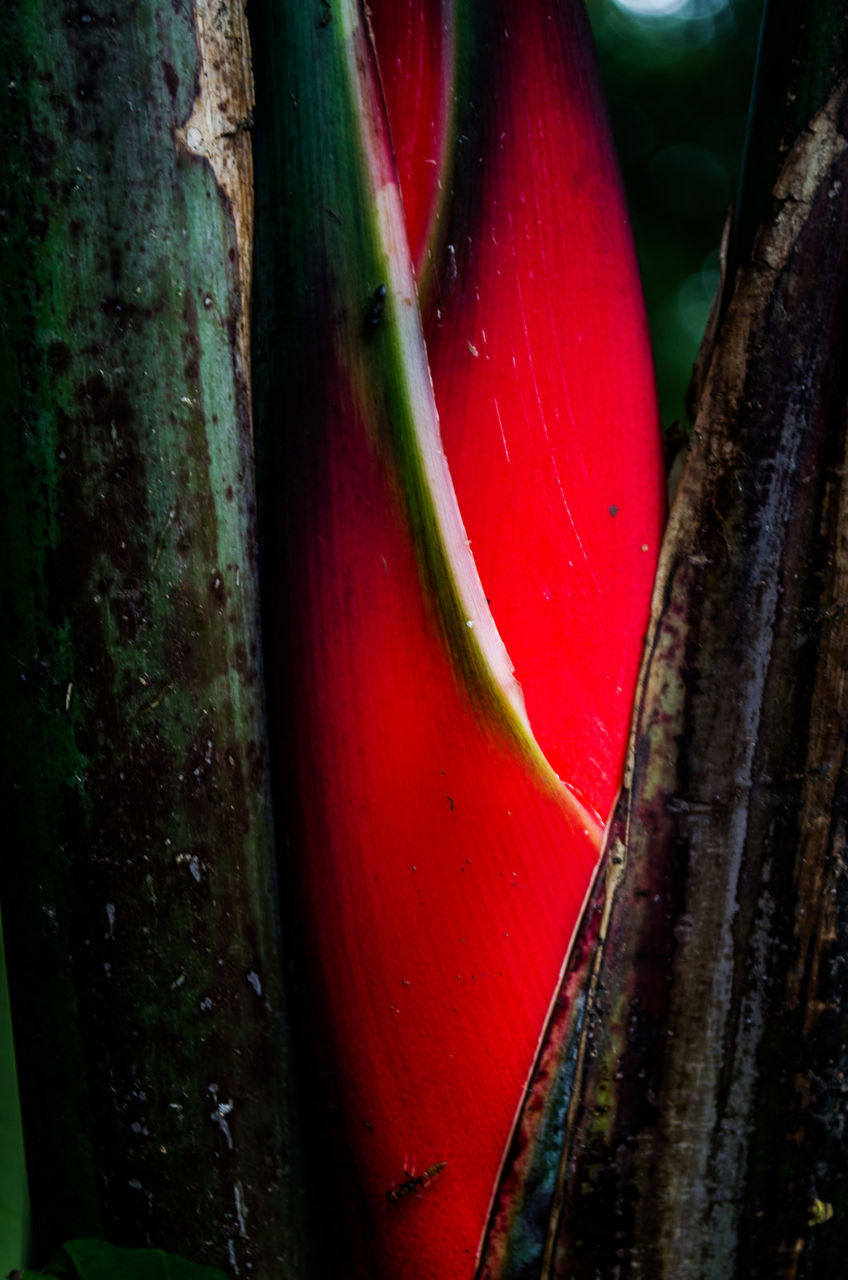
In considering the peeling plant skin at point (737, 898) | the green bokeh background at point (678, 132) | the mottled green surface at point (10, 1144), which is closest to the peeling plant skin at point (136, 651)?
the mottled green surface at point (10, 1144)

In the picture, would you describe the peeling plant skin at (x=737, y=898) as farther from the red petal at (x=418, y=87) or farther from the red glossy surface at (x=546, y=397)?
the red petal at (x=418, y=87)

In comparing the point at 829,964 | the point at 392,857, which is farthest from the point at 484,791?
the point at 829,964

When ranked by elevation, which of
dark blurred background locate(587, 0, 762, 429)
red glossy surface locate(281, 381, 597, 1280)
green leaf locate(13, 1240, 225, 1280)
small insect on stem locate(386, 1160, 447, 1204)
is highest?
dark blurred background locate(587, 0, 762, 429)

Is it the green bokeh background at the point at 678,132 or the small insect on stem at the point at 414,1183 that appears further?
the green bokeh background at the point at 678,132

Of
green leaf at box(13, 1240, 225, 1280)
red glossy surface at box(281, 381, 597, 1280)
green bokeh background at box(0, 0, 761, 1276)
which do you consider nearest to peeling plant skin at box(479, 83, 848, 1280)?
red glossy surface at box(281, 381, 597, 1280)

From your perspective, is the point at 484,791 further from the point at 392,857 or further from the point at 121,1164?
the point at 121,1164

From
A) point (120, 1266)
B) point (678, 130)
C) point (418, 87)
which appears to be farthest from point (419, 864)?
point (678, 130)

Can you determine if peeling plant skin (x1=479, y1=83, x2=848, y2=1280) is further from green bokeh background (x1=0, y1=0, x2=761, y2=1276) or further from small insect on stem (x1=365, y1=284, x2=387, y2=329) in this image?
green bokeh background (x1=0, y1=0, x2=761, y2=1276)
